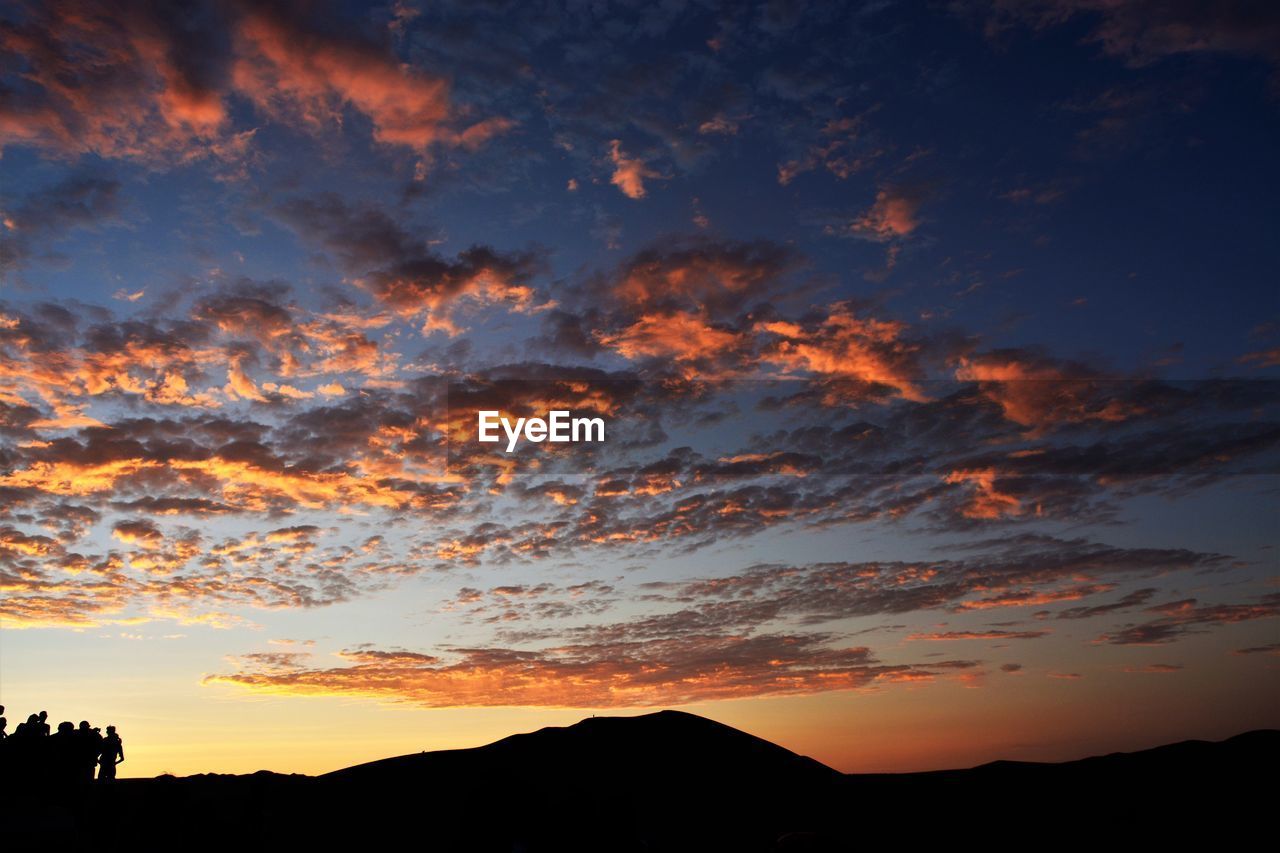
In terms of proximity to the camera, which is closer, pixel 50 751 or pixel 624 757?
pixel 50 751

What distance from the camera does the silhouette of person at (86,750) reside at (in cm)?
2202

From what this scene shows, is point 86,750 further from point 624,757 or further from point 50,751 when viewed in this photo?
point 624,757

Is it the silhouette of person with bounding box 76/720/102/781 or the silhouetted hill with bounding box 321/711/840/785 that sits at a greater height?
the silhouette of person with bounding box 76/720/102/781

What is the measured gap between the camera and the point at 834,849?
15453 millimetres

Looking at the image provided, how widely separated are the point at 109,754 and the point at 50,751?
7.01 feet

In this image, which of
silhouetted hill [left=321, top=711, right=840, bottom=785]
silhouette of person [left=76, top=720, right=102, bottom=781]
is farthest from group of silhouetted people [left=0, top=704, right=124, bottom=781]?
silhouetted hill [left=321, top=711, right=840, bottom=785]

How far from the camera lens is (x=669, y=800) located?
44.2 metres

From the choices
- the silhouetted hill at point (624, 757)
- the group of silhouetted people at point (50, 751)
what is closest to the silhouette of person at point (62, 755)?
the group of silhouetted people at point (50, 751)

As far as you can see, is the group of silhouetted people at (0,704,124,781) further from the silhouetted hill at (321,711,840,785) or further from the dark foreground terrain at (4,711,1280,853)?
the silhouetted hill at (321,711,840,785)

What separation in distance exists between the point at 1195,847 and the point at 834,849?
2296 cm

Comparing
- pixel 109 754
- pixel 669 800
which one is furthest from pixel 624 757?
pixel 109 754

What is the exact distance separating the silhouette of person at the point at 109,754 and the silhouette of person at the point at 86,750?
44 cm

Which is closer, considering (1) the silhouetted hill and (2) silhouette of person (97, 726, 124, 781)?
(2) silhouette of person (97, 726, 124, 781)

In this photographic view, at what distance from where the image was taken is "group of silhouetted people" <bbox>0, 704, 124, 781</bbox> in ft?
68.1
